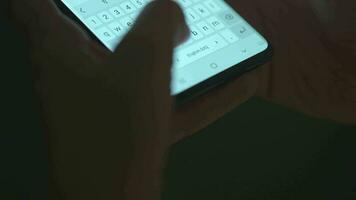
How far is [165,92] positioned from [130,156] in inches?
1.8

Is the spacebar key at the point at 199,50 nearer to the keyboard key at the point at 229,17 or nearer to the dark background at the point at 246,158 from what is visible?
the keyboard key at the point at 229,17

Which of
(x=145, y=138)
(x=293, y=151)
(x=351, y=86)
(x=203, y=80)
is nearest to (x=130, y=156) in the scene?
(x=145, y=138)

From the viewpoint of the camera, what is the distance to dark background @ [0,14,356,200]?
56 centimetres

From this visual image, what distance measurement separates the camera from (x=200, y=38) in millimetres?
500

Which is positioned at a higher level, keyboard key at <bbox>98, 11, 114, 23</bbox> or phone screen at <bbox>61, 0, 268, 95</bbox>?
keyboard key at <bbox>98, 11, 114, 23</bbox>

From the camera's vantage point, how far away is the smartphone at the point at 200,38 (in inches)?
18.7

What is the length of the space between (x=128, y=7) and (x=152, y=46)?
163 mm

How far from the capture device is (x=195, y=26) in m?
0.50

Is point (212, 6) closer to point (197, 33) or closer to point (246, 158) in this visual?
point (197, 33)

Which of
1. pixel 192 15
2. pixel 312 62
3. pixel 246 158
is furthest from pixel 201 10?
pixel 246 158

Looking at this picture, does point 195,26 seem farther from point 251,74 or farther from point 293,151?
point 293,151

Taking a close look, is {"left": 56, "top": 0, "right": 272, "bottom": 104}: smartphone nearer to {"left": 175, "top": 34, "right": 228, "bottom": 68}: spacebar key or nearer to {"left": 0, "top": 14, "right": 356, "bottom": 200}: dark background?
{"left": 175, "top": 34, "right": 228, "bottom": 68}: spacebar key

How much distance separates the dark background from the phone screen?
10 centimetres

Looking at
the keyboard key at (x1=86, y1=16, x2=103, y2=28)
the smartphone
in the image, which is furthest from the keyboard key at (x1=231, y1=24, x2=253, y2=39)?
the keyboard key at (x1=86, y1=16, x2=103, y2=28)
